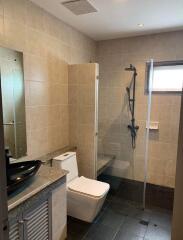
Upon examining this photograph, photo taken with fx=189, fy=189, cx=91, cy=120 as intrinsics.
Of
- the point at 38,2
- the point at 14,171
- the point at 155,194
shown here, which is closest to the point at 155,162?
the point at 155,194

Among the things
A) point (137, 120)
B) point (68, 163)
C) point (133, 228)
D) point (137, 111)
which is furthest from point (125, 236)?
point (137, 111)

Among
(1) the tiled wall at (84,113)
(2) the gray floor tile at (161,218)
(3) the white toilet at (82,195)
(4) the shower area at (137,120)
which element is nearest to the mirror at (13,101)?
(3) the white toilet at (82,195)

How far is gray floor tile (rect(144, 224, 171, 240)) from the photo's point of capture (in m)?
2.11

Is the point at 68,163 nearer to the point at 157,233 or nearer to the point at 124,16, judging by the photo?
the point at 157,233

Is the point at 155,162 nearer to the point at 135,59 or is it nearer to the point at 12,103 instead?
the point at 135,59

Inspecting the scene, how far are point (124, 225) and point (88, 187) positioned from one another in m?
0.64

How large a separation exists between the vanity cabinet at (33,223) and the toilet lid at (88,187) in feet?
1.92

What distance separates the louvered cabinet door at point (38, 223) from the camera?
1.47m

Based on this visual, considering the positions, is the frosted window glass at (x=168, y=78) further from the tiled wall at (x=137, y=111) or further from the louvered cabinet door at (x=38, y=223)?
the louvered cabinet door at (x=38, y=223)

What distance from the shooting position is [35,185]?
1.58 meters

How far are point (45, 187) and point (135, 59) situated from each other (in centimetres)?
244

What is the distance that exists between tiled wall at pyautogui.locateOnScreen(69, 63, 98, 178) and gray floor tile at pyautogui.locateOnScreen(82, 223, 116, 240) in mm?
688

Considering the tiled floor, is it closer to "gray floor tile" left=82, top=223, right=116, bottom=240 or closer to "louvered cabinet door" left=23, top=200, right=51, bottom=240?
"gray floor tile" left=82, top=223, right=116, bottom=240

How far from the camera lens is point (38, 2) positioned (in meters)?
1.99
